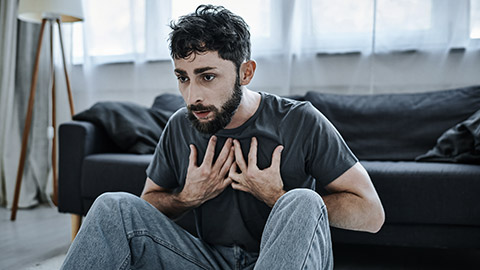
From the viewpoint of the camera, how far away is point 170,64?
9.76 ft

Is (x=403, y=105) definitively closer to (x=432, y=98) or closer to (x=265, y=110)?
(x=432, y=98)

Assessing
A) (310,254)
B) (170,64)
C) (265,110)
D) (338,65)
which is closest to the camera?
(310,254)

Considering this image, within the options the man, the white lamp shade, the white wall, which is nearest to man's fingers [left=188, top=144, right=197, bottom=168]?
the man

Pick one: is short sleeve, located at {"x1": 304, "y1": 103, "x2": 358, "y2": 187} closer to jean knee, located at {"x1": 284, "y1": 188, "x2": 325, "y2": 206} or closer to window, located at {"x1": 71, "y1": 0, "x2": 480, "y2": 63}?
jean knee, located at {"x1": 284, "y1": 188, "x2": 325, "y2": 206}

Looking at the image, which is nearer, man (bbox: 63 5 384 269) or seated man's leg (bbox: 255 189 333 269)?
seated man's leg (bbox: 255 189 333 269)

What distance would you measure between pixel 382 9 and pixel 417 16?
0.57ft

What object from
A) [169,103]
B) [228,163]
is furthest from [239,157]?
[169,103]

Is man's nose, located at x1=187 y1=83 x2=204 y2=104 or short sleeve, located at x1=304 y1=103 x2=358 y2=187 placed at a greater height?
man's nose, located at x1=187 y1=83 x2=204 y2=104

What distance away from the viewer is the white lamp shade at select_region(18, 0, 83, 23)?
104 inches

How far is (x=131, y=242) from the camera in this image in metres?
1.11

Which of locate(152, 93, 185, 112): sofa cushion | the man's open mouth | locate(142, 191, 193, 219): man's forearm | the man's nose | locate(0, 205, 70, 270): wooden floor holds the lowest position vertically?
locate(0, 205, 70, 270): wooden floor

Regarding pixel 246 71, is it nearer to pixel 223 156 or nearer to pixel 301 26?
pixel 223 156

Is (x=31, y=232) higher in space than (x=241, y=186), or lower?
lower

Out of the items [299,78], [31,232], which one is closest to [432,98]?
[299,78]
